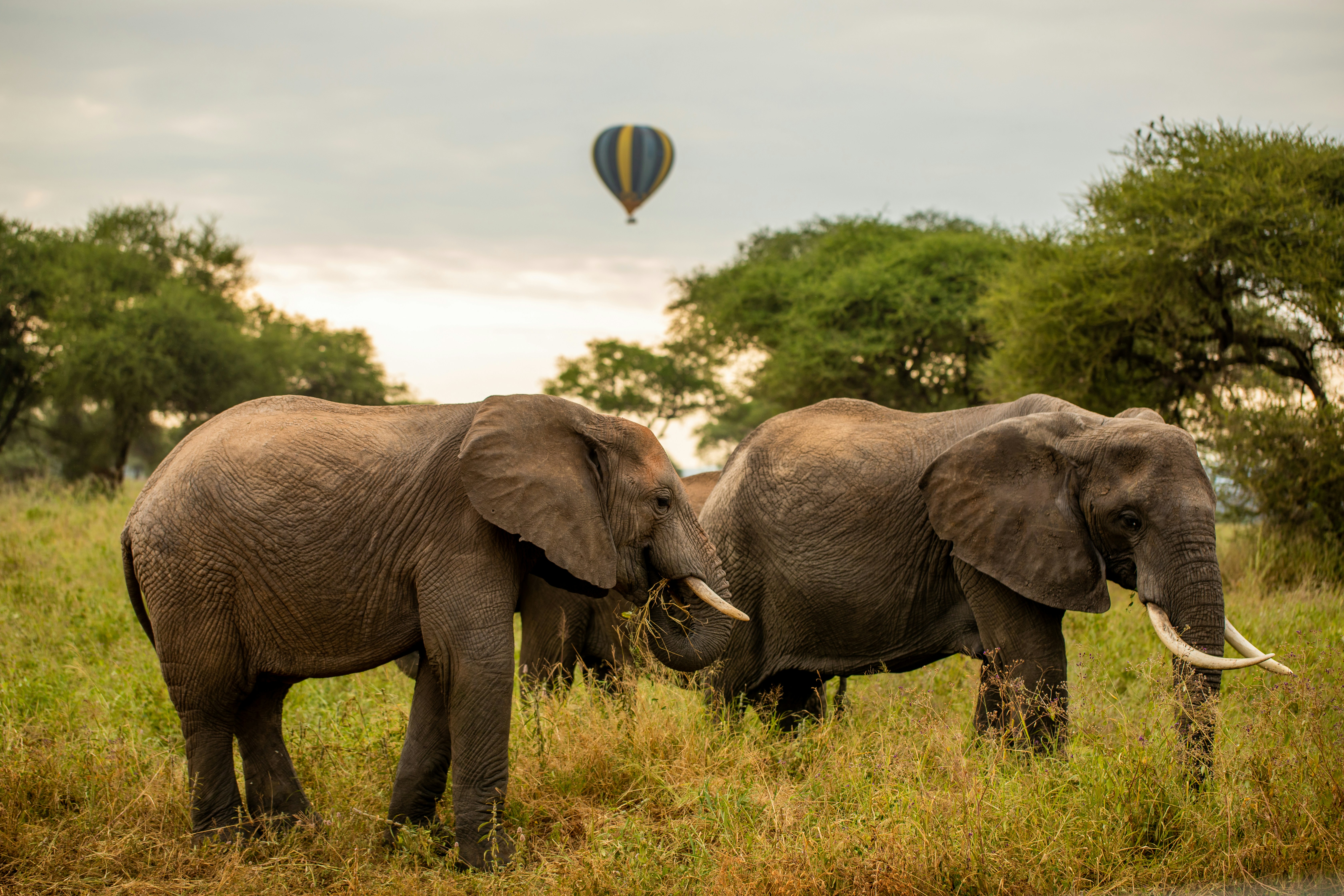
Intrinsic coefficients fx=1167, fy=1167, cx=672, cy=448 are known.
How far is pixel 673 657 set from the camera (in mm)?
5184

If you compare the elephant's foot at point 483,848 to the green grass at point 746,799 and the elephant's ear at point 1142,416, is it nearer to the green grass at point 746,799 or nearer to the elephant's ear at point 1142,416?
the green grass at point 746,799

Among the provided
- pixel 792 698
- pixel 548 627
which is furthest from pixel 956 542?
pixel 548 627

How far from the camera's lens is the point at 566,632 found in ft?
24.0

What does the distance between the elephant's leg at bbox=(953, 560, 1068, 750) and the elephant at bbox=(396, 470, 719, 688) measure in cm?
224

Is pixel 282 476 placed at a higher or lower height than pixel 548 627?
higher

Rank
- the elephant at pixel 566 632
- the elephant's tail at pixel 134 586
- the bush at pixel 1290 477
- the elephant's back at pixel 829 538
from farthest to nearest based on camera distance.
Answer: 1. the bush at pixel 1290 477
2. the elephant at pixel 566 632
3. the elephant's back at pixel 829 538
4. the elephant's tail at pixel 134 586

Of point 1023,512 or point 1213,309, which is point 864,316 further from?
point 1023,512

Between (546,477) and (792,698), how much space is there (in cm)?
292

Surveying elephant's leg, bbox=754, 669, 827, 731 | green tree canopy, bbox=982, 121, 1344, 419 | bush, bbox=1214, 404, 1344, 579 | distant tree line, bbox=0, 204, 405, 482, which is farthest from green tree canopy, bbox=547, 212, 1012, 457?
elephant's leg, bbox=754, 669, 827, 731

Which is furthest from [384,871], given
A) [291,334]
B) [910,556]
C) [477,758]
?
[291,334]

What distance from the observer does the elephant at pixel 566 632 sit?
24.4 feet

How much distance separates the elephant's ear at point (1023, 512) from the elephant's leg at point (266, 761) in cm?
320

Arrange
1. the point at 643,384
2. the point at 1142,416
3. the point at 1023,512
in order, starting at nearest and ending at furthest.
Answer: the point at 1023,512 < the point at 1142,416 < the point at 643,384

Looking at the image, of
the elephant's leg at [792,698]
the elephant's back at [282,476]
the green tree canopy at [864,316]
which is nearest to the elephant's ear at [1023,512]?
the elephant's leg at [792,698]
